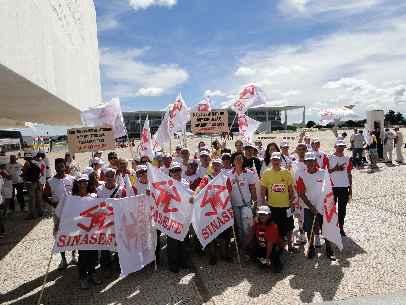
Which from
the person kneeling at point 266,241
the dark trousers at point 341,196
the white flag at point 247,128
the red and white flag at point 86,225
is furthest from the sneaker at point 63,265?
the white flag at point 247,128

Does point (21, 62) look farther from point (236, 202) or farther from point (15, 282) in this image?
point (236, 202)

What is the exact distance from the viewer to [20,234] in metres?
9.36

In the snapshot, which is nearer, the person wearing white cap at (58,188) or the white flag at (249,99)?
the person wearing white cap at (58,188)

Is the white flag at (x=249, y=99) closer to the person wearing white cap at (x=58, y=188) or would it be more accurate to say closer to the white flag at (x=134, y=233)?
the person wearing white cap at (x=58, y=188)

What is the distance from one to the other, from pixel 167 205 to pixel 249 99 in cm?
674

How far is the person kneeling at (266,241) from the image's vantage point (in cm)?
602

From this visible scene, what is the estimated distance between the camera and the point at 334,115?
16812 mm

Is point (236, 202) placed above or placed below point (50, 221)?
above

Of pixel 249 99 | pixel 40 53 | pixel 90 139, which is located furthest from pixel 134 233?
pixel 249 99

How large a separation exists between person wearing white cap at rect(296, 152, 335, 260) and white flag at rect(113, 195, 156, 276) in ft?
8.25

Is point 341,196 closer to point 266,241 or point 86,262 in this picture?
point 266,241

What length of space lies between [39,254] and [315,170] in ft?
17.7

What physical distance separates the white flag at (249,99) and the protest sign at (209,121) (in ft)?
3.51

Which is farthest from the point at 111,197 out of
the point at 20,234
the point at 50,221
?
the point at 50,221
